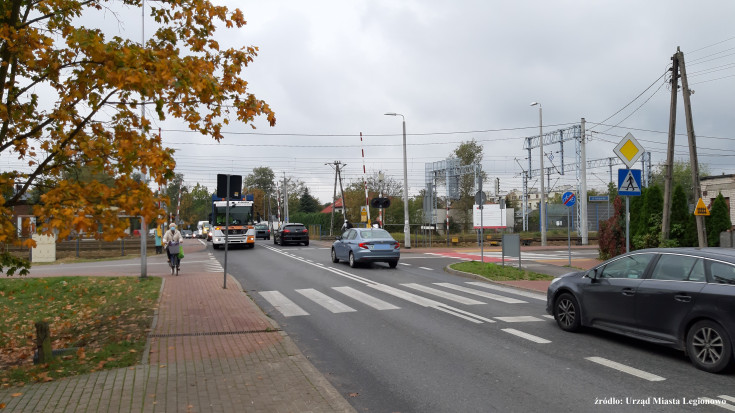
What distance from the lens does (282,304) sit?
11320mm

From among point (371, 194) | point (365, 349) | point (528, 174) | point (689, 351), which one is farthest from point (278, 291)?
point (371, 194)

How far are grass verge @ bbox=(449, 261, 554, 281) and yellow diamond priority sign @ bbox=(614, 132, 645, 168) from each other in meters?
4.95

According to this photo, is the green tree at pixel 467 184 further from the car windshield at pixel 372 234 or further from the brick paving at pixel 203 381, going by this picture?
the brick paving at pixel 203 381

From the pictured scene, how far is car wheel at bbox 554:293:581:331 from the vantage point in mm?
8062

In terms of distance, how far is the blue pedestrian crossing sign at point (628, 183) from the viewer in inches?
476

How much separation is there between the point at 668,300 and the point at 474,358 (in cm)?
247

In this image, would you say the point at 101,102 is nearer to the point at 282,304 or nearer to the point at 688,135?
the point at 282,304

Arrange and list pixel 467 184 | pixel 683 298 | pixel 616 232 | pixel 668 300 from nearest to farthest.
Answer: pixel 683 298
pixel 668 300
pixel 616 232
pixel 467 184

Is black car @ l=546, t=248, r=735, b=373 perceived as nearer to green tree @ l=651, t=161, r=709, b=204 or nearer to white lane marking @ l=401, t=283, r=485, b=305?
white lane marking @ l=401, t=283, r=485, b=305

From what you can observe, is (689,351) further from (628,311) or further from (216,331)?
(216,331)

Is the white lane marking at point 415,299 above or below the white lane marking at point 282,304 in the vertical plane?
above

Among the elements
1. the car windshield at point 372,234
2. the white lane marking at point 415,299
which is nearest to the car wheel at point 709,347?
the white lane marking at point 415,299

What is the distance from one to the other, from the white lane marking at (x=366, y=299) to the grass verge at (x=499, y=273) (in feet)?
15.5

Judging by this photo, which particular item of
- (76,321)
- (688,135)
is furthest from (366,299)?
(688,135)
